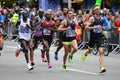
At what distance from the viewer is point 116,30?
23656mm

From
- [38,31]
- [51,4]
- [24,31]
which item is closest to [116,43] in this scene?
[38,31]

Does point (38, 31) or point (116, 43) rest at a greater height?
point (38, 31)

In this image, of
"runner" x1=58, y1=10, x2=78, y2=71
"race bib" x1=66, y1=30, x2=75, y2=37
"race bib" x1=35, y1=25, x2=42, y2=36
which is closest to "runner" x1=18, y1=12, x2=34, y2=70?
"runner" x1=58, y1=10, x2=78, y2=71

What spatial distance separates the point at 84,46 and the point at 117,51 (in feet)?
8.69

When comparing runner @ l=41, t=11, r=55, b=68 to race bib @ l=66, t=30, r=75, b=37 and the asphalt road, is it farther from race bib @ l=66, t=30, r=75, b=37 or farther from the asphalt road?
the asphalt road

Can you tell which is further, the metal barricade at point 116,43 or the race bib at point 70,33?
the metal barricade at point 116,43

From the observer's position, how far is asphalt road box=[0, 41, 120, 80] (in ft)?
49.4

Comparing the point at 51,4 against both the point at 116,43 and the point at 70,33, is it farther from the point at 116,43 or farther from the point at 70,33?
the point at 70,33

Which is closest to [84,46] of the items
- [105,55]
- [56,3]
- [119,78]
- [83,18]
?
[83,18]

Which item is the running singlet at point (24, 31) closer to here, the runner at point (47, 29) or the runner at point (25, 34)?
the runner at point (25, 34)

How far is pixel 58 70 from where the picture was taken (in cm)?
1686

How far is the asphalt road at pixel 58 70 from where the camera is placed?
15062 millimetres

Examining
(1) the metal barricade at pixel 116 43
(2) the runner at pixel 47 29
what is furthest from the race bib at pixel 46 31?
(1) the metal barricade at pixel 116 43

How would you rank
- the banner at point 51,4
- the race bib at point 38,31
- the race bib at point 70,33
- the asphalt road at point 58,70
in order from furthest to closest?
the banner at point 51,4 < the race bib at point 38,31 < the race bib at point 70,33 < the asphalt road at point 58,70
